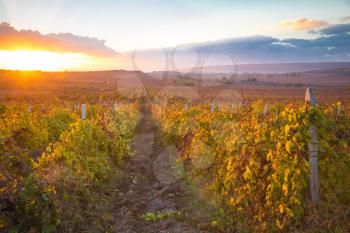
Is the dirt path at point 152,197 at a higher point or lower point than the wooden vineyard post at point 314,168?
lower

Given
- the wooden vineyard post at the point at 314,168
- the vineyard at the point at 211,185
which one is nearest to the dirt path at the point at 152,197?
the vineyard at the point at 211,185

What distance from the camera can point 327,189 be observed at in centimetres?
542

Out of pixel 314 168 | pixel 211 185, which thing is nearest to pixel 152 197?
pixel 211 185

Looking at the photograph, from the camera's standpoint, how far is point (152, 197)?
8367 millimetres

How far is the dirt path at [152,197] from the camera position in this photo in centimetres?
656

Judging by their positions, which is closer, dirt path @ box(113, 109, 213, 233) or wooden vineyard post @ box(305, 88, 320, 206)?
wooden vineyard post @ box(305, 88, 320, 206)

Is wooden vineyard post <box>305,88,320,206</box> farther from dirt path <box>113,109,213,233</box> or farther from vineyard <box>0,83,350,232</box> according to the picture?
dirt path <box>113,109,213,233</box>

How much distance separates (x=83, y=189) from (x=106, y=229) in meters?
1.01

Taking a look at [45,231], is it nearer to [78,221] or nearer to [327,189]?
[78,221]

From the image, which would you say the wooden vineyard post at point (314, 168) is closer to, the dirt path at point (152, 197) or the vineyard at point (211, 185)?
the vineyard at point (211, 185)

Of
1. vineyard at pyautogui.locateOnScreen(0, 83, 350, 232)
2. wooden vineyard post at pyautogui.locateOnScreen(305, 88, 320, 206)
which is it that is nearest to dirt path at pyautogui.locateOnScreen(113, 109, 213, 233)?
vineyard at pyautogui.locateOnScreen(0, 83, 350, 232)

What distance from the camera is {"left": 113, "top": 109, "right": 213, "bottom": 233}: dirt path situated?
656 centimetres

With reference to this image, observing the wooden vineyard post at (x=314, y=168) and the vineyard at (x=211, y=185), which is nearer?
the vineyard at (x=211, y=185)

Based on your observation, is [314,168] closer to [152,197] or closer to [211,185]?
[211,185]
